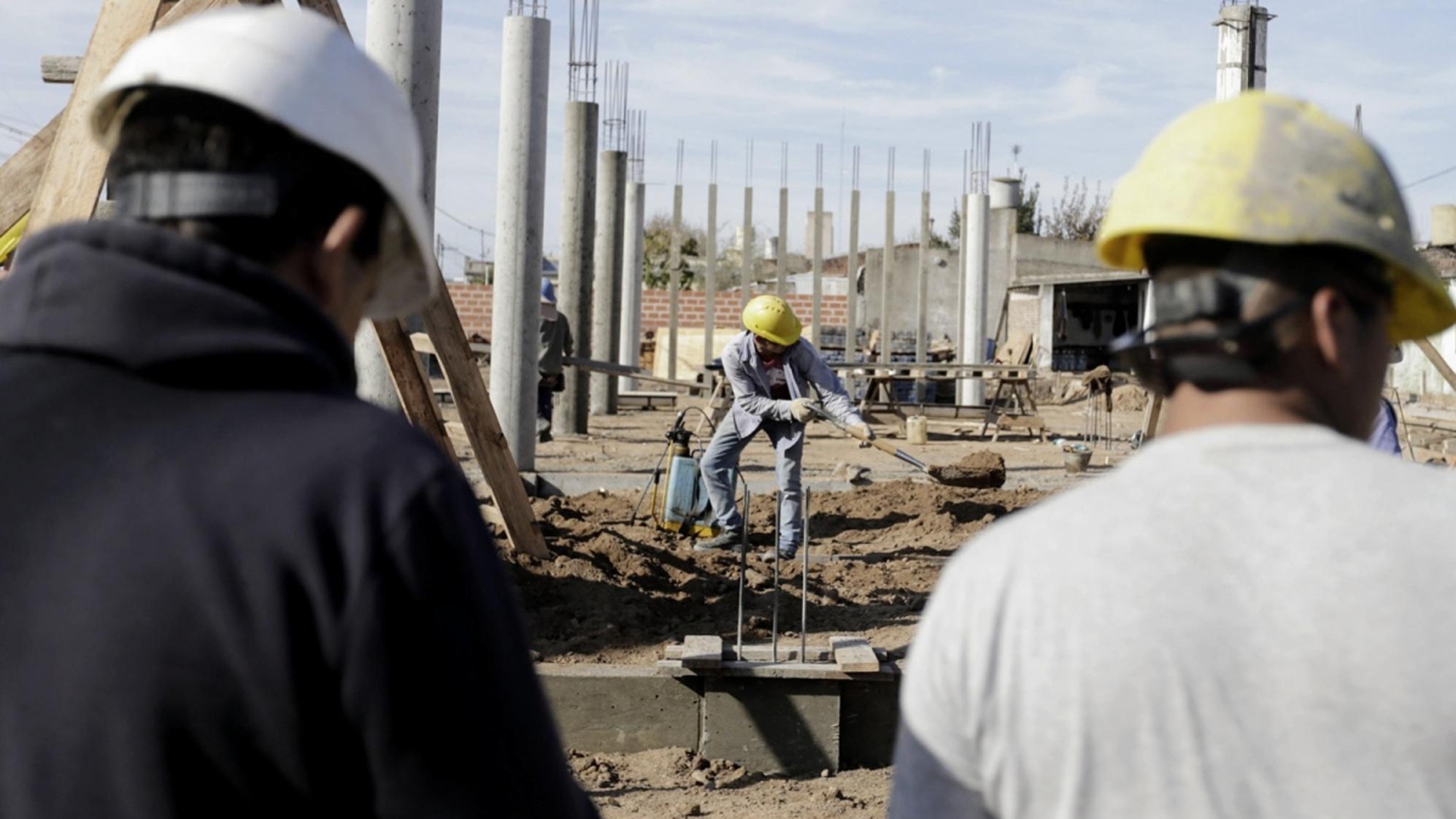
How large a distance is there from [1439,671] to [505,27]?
38.7 ft

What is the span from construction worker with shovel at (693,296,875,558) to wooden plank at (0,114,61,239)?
5.13 m

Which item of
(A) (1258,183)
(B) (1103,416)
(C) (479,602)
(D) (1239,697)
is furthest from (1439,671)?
(B) (1103,416)

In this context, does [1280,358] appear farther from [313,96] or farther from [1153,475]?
[313,96]

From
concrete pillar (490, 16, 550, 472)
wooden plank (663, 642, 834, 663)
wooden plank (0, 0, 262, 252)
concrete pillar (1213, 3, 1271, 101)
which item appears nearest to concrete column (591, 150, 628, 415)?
concrete pillar (490, 16, 550, 472)

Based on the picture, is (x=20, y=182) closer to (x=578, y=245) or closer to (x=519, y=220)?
(x=519, y=220)

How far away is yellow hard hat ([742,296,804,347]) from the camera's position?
32.5ft

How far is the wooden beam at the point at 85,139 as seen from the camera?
4762 mm

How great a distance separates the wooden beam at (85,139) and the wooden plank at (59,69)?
0.93m

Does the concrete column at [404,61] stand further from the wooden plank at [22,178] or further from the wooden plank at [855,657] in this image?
the wooden plank at [855,657]

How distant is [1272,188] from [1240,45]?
898cm

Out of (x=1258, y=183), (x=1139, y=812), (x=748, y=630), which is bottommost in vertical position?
(x=748, y=630)

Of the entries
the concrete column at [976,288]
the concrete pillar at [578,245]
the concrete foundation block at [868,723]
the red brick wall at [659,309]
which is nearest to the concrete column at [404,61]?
the concrete foundation block at [868,723]

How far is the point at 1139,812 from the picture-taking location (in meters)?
1.54

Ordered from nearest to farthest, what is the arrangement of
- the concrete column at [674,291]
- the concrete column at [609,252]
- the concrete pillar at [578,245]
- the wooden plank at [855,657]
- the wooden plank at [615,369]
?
the wooden plank at [855,657]
the wooden plank at [615,369]
the concrete pillar at [578,245]
the concrete column at [609,252]
the concrete column at [674,291]
